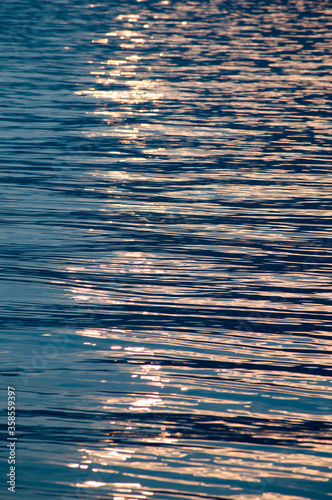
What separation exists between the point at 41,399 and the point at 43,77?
18344 mm

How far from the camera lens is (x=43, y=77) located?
23.4 meters

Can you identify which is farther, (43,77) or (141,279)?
(43,77)

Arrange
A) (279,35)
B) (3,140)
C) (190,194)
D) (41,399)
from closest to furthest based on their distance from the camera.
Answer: (41,399) < (190,194) < (3,140) < (279,35)

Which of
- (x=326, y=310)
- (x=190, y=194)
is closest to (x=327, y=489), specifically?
(x=326, y=310)

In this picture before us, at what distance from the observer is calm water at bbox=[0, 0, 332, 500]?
5.53 metres

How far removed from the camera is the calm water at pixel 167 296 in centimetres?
553

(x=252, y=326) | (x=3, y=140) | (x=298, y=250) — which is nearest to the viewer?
(x=252, y=326)

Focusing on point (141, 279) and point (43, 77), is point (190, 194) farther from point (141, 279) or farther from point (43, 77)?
point (43, 77)

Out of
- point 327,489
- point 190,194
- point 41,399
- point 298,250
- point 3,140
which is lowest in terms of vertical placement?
point 327,489

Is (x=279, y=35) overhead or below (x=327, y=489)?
overhead

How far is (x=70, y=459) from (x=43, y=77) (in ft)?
63.1

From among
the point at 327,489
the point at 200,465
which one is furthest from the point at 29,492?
the point at 327,489

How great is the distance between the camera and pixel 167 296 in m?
8.26

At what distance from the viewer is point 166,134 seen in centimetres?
1672
